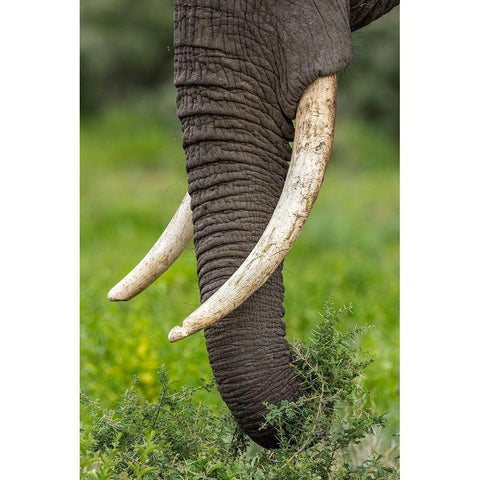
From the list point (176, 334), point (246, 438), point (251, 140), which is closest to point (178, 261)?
point (246, 438)

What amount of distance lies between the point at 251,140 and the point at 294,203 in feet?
0.53

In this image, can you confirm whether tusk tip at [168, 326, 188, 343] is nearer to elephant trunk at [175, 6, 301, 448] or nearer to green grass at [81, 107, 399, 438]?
elephant trunk at [175, 6, 301, 448]

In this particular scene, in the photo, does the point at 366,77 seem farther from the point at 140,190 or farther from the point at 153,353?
the point at 153,353

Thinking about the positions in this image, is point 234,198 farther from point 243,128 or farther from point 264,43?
point 264,43

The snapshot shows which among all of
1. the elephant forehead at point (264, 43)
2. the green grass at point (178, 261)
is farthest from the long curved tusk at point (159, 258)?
the elephant forehead at point (264, 43)

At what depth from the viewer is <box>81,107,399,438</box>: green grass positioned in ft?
11.2

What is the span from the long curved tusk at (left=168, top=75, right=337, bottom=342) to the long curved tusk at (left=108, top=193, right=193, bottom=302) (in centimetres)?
33

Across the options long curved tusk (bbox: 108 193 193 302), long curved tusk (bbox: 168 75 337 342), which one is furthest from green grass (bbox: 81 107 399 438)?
long curved tusk (bbox: 168 75 337 342)

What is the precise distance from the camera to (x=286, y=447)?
6.97 ft

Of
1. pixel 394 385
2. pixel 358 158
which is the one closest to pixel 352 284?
pixel 394 385

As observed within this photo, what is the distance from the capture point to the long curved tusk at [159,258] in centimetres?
225

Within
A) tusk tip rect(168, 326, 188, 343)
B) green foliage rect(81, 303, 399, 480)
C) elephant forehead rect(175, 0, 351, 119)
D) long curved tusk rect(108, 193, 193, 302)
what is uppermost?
elephant forehead rect(175, 0, 351, 119)

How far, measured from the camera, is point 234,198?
204cm

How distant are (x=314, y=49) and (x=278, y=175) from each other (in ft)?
0.82
